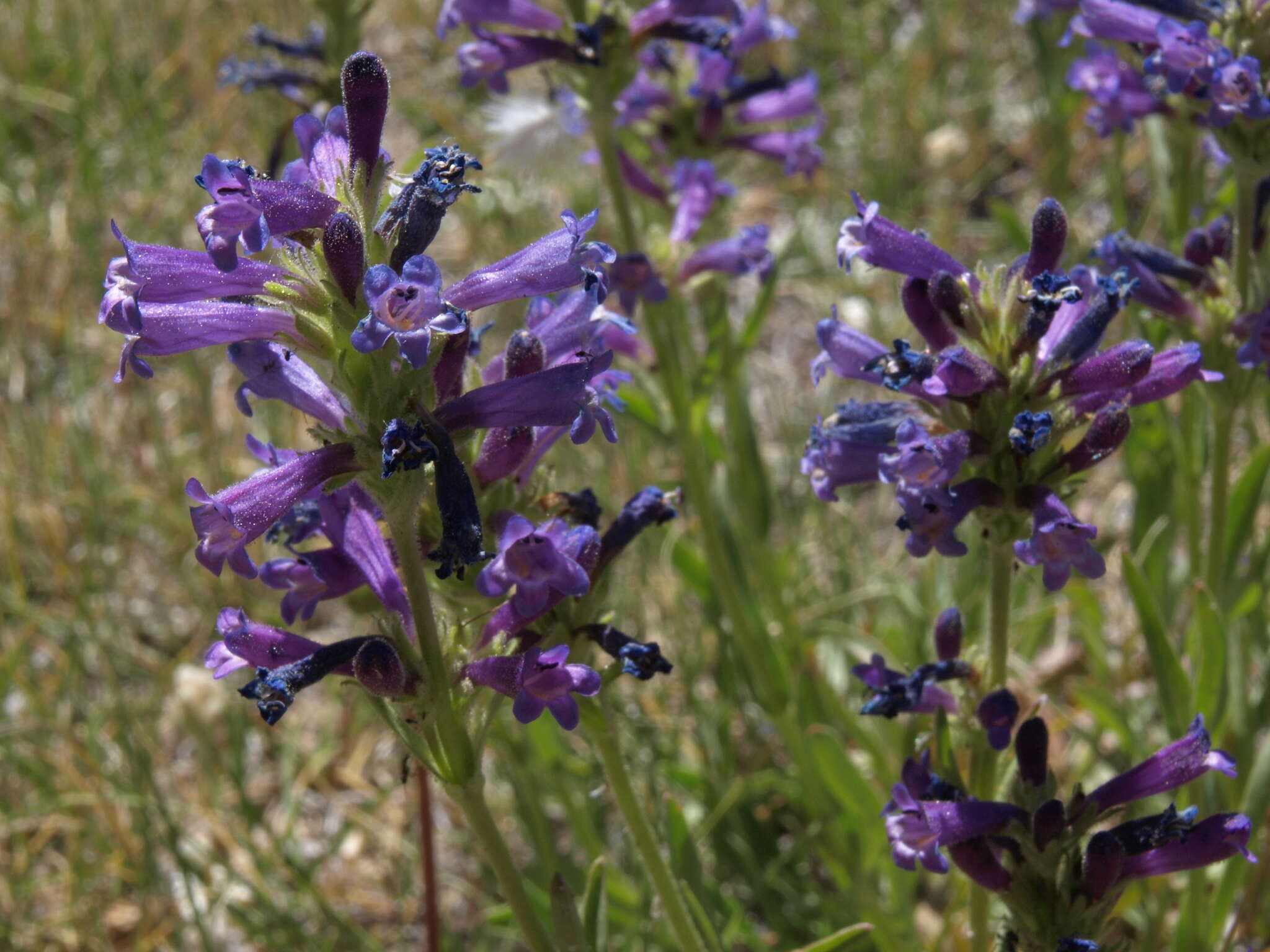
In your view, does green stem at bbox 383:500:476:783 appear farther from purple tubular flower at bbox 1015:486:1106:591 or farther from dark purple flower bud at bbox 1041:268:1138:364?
dark purple flower bud at bbox 1041:268:1138:364

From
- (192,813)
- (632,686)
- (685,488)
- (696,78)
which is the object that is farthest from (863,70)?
(192,813)

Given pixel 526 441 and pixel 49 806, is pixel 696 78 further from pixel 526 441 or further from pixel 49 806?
pixel 49 806

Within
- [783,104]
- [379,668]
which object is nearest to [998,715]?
[379,668]

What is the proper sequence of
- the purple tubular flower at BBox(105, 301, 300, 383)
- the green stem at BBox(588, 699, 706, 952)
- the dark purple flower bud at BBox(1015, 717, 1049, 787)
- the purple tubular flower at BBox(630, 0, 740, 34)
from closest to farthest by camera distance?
1. the purple tubular flower at BBox(105, 301, 300, 383)
2. the dark purple flower bud at BBox(1015, 717, 1049, 787)
3. the green stem at BBox(588, 699, 706, 952)
4. the purple tubular flower at BBox(630, 0, 740, 34)

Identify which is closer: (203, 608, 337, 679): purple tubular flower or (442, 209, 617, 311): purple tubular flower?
(442, 209, 617, 311): purple tubular flower

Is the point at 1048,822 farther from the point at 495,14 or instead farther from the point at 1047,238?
the point at 495,14

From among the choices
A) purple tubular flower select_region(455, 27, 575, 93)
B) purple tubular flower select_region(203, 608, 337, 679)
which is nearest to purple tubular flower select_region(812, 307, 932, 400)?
purple tubular flower select_region(203, 608, 337, 679)
